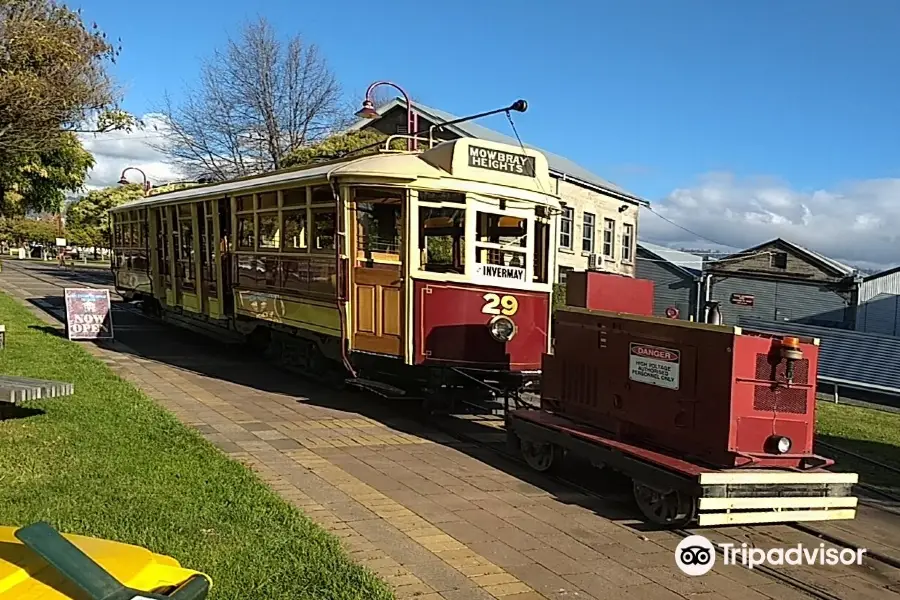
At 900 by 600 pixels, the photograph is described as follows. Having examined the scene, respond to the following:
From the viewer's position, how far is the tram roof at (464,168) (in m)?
9.54

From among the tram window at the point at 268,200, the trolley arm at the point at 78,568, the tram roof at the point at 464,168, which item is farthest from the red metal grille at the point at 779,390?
the tram window at the point at 268,200

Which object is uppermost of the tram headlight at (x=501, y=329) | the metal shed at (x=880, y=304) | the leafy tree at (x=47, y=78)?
the leafy tree at (x=47, y=78)

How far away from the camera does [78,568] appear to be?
6.28ft

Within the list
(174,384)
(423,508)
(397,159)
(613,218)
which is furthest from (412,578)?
(613,218)

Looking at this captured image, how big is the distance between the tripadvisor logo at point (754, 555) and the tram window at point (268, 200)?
24.9 ft

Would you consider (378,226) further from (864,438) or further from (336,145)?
(336,145)

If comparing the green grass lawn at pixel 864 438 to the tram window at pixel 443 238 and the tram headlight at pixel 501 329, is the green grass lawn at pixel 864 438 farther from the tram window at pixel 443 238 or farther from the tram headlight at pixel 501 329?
the tram window at pixel 443 238

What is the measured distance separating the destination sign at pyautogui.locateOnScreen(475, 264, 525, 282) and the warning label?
3.01 meters

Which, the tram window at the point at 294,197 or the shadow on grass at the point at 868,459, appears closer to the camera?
the shadow on grass at the point at 868,459

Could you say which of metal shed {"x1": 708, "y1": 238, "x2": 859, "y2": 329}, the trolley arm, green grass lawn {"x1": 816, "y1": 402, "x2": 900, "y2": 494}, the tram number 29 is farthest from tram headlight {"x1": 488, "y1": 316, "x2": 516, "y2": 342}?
metal shed {"x1": 708, "y1": 238, "x2": 859, "y2": 329}

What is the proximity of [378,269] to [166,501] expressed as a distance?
452 cm

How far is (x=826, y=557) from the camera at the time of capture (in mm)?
5719

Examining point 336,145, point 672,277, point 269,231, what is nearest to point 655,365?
point 269,231

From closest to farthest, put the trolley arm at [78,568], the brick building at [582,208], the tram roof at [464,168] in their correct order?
the trolley arm at [78,568] → the tram roof at [464,168] → the brick building at [582,208]
